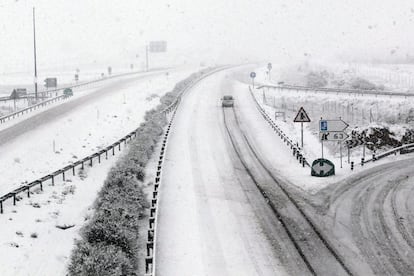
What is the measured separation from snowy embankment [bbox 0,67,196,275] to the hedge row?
111cm

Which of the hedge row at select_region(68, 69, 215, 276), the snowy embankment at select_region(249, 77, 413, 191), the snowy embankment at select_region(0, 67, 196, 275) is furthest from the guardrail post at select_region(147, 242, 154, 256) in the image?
the snowy embankment at select_region(249, 77, 413, 191)

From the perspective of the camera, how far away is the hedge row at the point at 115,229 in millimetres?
12227

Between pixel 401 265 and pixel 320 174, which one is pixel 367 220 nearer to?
pixel 401 265

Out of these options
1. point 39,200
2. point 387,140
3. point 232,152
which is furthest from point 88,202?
point 387,140

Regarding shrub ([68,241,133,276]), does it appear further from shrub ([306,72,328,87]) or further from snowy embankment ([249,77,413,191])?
shrub ([306,72,328,87])

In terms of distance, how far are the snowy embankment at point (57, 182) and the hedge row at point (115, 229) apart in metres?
1.11

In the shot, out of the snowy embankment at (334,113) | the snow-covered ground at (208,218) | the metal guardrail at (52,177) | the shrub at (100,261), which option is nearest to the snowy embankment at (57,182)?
the metal guardrail at (52,177)

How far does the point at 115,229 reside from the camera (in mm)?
14422

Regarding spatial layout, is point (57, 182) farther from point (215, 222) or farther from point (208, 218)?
point (215, 222)

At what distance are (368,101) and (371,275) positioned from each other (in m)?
37.2

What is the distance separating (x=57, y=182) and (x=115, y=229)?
32.5 feet

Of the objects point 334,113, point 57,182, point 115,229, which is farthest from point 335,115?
point 115,229

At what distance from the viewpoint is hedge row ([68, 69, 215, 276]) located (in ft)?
40.1

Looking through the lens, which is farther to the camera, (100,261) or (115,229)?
(115,229)
